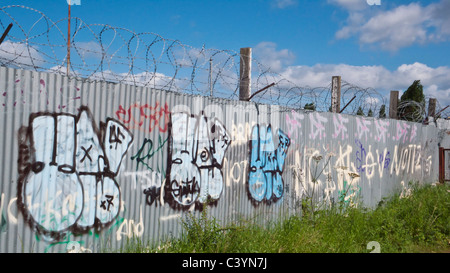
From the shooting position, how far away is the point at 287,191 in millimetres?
7023

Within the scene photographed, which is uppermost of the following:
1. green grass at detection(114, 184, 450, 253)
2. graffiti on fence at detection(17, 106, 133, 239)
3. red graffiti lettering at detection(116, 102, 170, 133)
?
red graffiti lettering at detection(116, 102, 170, 133)

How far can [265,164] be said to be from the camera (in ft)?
21.6

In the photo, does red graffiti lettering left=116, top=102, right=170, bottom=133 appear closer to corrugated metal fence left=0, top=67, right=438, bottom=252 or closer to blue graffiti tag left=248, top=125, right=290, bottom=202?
corrugated metal fence left=0, top=67, right=438, bottom=252

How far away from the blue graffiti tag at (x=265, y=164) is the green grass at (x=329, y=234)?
1.84 ft

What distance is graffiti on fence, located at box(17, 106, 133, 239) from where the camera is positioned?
3.98 meters

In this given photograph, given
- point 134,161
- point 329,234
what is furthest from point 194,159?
point 329,234

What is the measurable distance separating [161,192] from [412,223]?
5.01 metres

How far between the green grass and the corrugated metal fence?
24cm

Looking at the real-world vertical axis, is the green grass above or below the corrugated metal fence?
below

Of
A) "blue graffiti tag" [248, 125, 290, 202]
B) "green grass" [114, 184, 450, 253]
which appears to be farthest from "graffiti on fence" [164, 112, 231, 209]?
"blue graffiti tag" [248, 125, 290, 202]

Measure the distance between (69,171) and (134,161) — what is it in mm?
806

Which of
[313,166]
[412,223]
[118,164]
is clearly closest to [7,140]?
[118,164]

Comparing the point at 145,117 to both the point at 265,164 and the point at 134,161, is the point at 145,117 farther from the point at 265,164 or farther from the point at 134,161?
the point at 265,164

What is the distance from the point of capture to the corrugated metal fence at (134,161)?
155 inches
